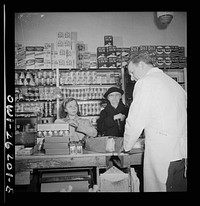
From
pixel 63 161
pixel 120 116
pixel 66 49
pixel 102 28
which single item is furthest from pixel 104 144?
pixel 102 28

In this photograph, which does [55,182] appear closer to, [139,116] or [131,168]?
[131,168]

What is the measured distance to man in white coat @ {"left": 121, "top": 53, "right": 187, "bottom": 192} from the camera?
3125 millimetres

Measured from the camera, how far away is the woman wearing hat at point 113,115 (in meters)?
3.22

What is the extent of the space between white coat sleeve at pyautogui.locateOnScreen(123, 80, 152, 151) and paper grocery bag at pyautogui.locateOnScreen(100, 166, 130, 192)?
0.99ft

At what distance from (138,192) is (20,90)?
6.10ft

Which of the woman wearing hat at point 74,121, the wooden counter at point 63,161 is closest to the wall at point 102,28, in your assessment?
the woman wearing hat at point 74,121

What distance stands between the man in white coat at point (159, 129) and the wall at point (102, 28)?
465mm

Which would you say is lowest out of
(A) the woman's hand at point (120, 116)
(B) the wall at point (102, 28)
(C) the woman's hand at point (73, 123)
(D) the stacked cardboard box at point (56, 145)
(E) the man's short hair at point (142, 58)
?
(D) the stacked cardboard box at point (56, 145)

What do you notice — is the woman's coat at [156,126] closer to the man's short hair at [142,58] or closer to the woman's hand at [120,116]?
the woman's hand at [120,116]

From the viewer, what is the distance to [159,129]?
3125 millimetres

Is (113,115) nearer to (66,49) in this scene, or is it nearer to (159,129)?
(159,129)

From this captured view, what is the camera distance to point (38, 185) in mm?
3197

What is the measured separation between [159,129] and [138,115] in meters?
0.29

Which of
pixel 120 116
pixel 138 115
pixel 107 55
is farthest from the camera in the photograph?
pixel 107 55
